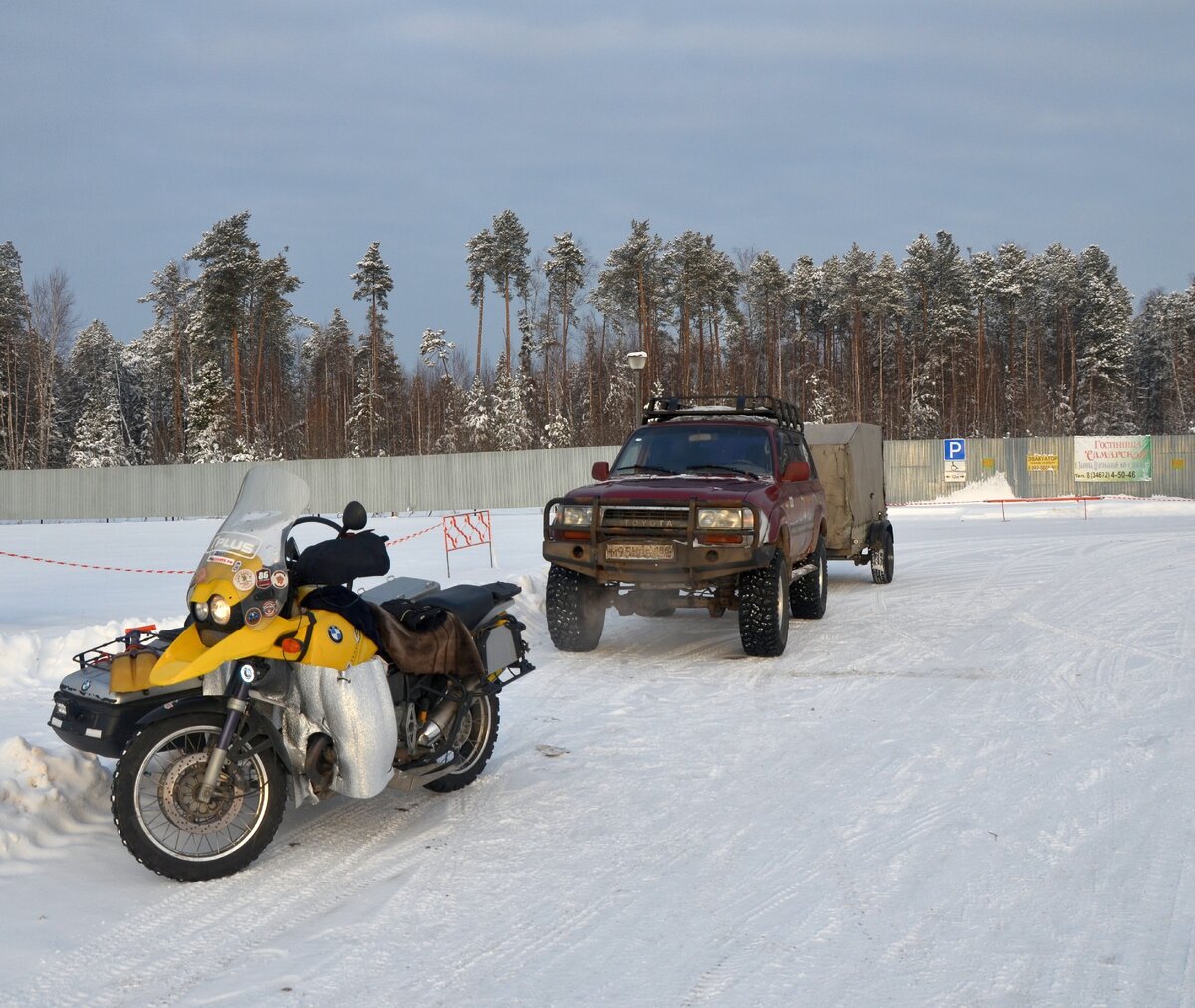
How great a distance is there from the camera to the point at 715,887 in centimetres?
467

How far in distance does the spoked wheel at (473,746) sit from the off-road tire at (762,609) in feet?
12.9

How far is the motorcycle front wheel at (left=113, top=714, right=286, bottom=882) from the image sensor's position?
15.0 ft

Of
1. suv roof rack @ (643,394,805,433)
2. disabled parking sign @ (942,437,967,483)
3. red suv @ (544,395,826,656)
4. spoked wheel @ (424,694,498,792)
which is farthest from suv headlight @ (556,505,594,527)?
disabled parking sign @ (942,437,967,483)

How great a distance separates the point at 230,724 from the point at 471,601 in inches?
66.2

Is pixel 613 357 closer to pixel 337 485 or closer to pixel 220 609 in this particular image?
pixel 337 485

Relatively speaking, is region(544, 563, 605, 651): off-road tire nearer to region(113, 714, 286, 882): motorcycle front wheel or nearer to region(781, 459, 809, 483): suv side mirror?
region(781, 459, 809, 483): suv side mirror

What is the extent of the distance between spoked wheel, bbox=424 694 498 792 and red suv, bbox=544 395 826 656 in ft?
10.7

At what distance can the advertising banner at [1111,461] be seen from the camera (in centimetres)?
4444

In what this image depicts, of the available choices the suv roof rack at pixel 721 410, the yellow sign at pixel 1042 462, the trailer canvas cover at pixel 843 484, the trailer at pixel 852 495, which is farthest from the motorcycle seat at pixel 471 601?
the yellow sign at pixel 1042 462

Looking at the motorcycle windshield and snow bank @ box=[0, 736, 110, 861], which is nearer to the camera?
the motorcycle windshield

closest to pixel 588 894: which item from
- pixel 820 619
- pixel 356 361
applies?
pixel 820 619

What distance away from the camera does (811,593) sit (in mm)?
12242

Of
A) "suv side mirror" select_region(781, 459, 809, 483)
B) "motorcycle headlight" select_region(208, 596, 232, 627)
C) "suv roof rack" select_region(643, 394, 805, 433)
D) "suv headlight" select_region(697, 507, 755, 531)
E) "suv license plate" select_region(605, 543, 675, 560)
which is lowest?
"suv license plate" select_region(605, 543, 675, 560)

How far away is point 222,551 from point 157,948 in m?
1.59
